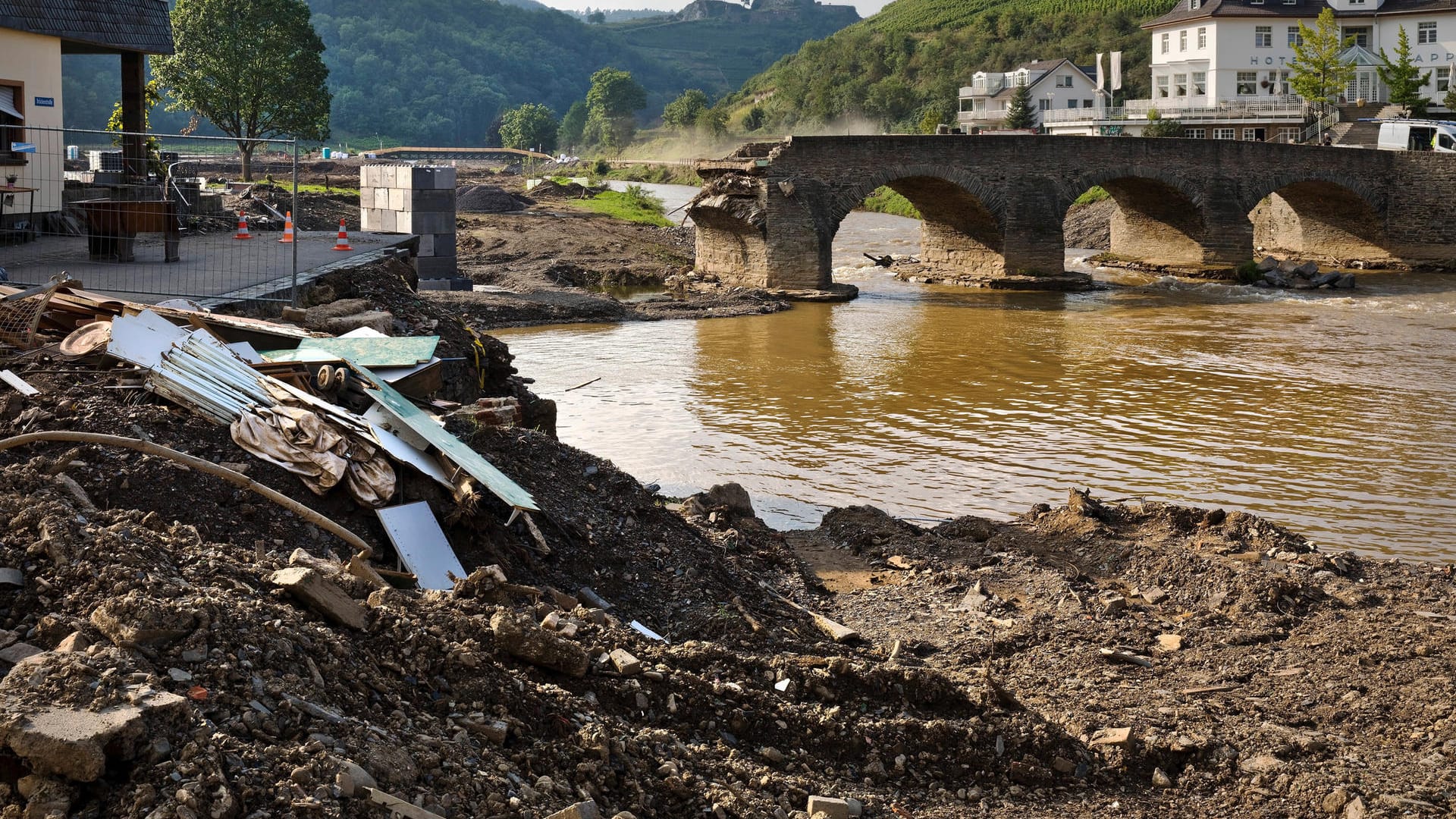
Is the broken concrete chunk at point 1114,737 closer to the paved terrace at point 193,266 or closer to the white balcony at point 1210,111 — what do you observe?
the paved terrace at point 193,266

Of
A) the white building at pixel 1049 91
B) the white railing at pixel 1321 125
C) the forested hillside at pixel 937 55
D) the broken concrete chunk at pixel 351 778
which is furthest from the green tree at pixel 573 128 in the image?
the broken concrete chunk at pixel 351 778

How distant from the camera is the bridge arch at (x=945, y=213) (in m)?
27.6

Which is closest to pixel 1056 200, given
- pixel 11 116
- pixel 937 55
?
pixel 11 116

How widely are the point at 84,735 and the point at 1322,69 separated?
4955cm

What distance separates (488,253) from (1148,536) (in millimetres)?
23006

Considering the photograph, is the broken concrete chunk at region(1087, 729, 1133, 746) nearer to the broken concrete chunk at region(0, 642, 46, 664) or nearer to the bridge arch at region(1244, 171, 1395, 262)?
the broken concrete chunk at region(0, 642, 46, 664)

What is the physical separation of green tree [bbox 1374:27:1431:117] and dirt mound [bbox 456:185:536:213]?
99.5 feet

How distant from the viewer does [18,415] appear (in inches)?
238

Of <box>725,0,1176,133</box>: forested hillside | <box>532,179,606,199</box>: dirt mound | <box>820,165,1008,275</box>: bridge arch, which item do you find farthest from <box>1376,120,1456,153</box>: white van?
<box>725,0,1176,133</box>: forested hillside

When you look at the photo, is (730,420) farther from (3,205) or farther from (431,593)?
(431,593)

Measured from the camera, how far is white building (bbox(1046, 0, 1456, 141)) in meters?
49.2

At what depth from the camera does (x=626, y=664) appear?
4.97 metres

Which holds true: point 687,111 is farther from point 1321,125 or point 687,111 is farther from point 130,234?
point 130,234

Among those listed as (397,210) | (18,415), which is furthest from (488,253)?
(18,415)
